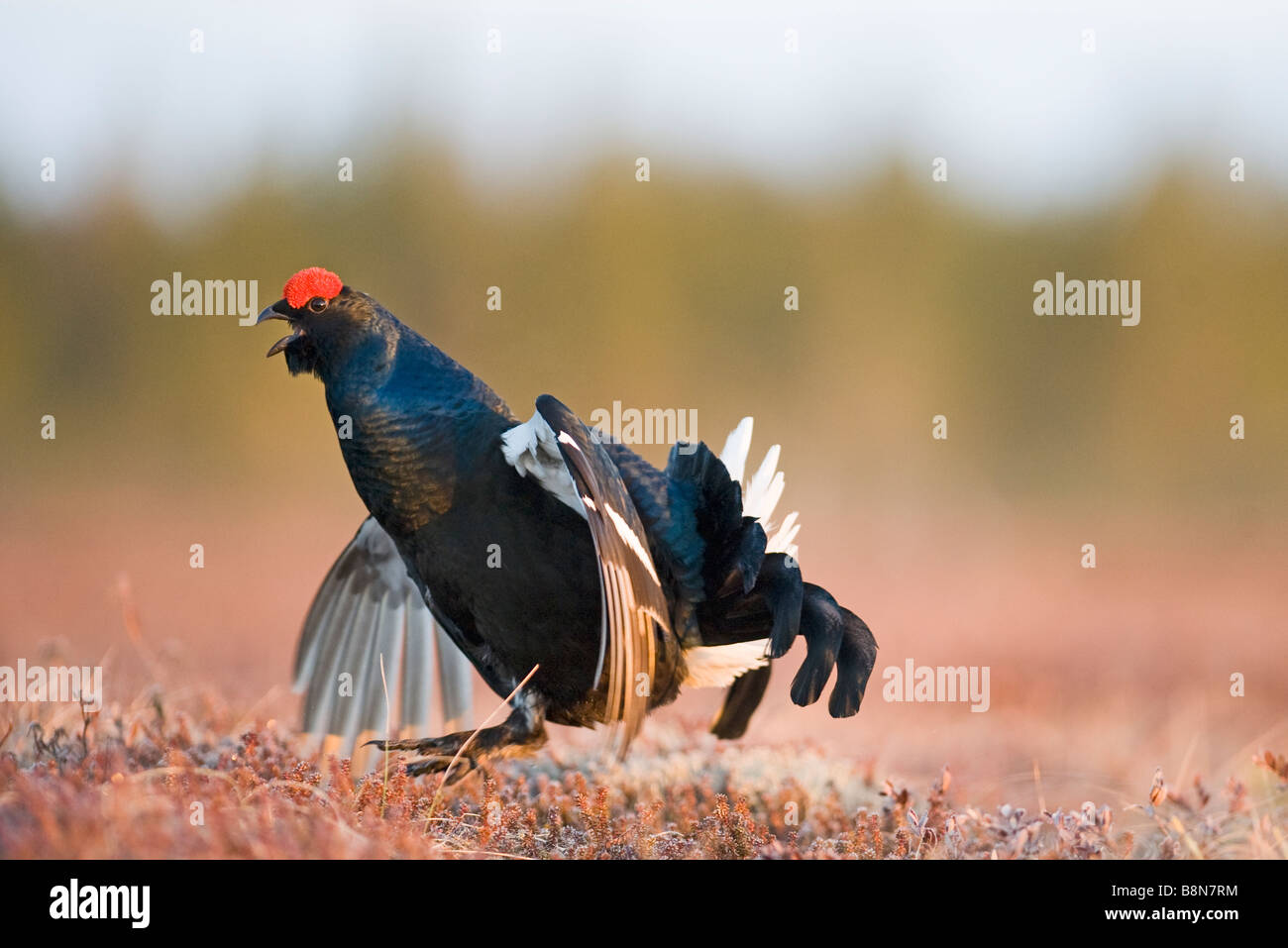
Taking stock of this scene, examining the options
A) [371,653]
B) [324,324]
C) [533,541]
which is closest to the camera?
[533,541]

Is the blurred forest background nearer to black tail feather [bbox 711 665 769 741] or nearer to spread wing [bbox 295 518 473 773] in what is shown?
spread wing [bbox 295 518 473 773]

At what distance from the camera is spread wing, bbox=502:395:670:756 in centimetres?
270

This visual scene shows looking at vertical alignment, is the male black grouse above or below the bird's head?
below

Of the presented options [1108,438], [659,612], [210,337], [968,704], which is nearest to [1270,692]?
[968,704]

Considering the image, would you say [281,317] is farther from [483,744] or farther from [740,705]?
[740,705]

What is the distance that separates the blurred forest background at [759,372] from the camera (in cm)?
929

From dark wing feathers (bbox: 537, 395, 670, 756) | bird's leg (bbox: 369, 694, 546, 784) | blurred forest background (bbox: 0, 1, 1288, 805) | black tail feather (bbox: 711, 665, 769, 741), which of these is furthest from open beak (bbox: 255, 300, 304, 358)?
blurred forest background (bbox: 0, 1, 1288, 805)

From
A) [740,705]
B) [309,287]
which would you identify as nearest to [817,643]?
[740,705]

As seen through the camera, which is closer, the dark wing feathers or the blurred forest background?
the dark wing feathers

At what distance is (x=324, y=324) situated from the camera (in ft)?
10.5

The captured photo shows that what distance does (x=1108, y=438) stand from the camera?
13406mm

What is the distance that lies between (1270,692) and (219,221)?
13138 millimetres

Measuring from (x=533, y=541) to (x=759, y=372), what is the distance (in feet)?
38.9
